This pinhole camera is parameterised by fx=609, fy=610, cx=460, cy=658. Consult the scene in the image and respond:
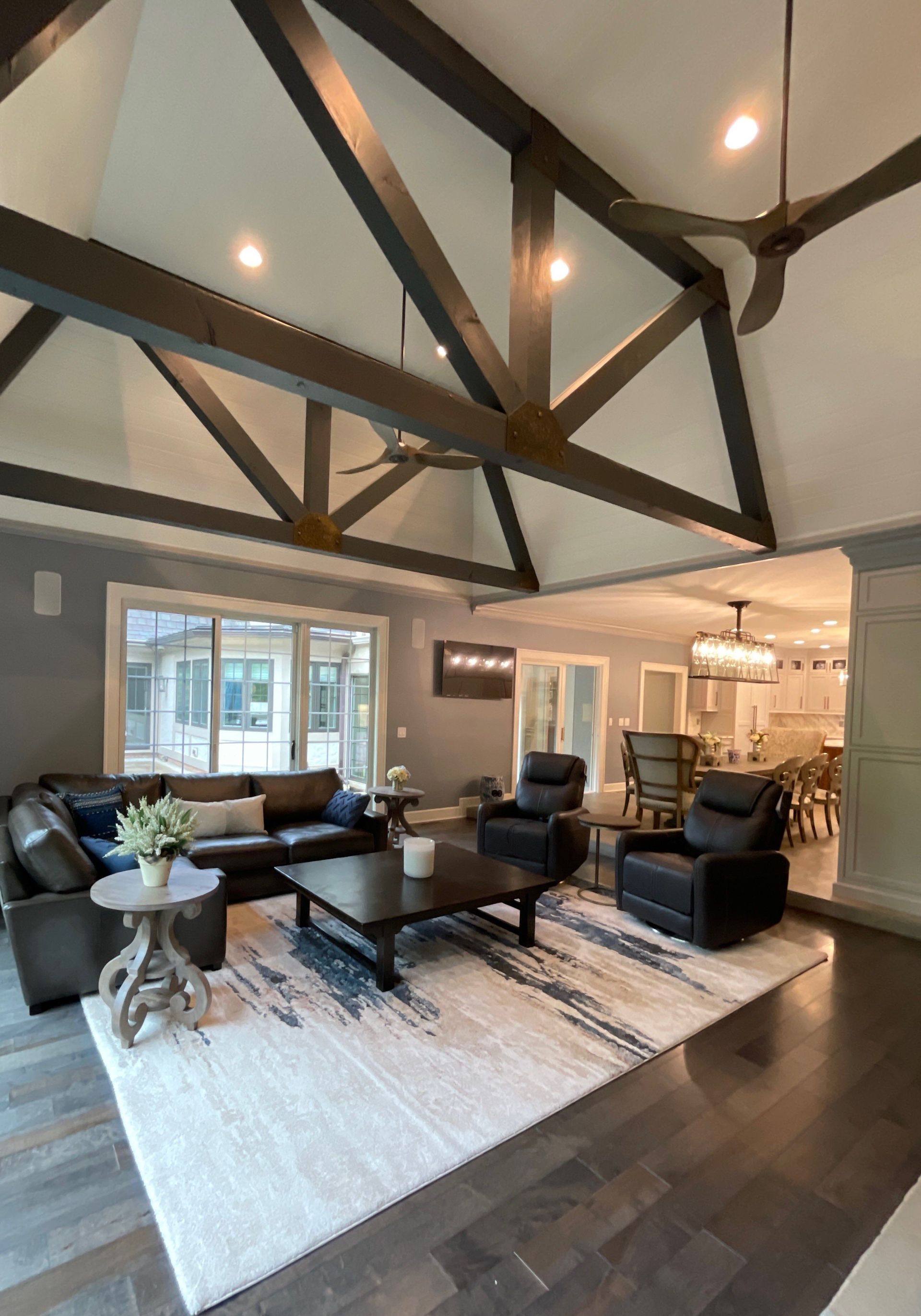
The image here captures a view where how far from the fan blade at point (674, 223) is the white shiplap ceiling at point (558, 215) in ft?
3.60

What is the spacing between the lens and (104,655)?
16.9 ft

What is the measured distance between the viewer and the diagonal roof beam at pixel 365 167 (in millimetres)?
2189

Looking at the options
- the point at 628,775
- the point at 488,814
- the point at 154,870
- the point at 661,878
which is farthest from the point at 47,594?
the point at 628,775

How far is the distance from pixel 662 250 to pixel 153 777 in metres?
5.05

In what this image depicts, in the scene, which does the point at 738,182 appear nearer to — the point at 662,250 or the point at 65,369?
the point at 662,250

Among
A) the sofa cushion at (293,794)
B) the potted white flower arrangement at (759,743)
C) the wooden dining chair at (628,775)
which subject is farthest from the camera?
the potted white flower arrangement at (759,743)

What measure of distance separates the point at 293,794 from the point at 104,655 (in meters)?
1.98

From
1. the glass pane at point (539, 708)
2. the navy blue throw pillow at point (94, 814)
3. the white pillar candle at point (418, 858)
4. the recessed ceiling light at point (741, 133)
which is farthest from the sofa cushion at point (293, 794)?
the recessed ceiling light at point (741, 133)

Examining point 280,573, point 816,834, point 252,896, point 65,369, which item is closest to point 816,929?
point 816,834

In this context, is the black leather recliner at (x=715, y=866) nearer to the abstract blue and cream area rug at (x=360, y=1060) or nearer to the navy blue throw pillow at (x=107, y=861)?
the abstract blue and cream area rug at (x=360, y=1060)

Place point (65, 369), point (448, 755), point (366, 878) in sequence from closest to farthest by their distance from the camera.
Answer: point (366, 878) → point (65, 369) → point (448, 755)

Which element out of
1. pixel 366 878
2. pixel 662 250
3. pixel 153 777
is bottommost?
pixel 366 878

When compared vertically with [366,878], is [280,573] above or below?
above

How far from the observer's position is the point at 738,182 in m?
3.23
